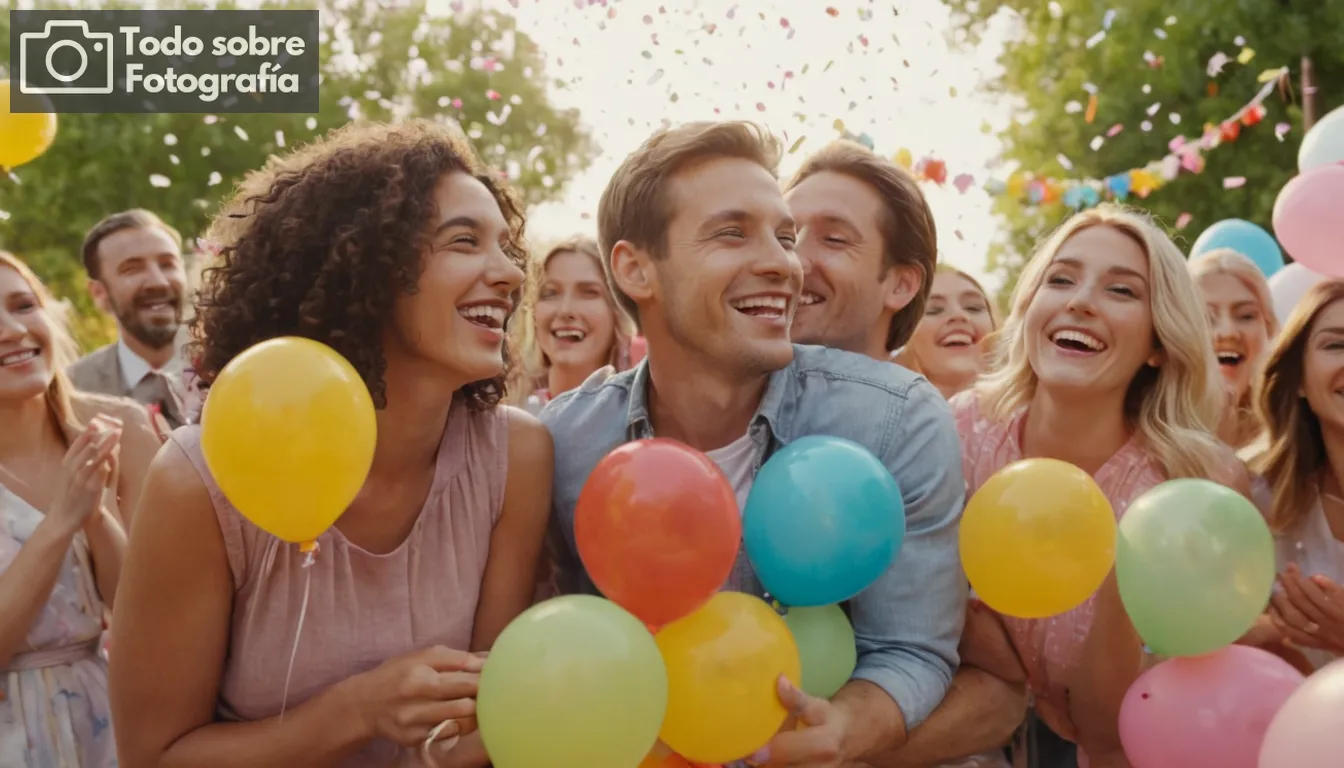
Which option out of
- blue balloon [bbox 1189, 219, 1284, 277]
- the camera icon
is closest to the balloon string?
blue balloon [bbox 1189, 219, 1284, 277]

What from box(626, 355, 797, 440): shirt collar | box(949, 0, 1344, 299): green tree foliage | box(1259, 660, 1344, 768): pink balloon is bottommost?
box(1259, 660, 1344, 768): pink balloon

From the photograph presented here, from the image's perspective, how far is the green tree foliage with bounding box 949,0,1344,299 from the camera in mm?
13867

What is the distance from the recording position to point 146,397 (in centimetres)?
616

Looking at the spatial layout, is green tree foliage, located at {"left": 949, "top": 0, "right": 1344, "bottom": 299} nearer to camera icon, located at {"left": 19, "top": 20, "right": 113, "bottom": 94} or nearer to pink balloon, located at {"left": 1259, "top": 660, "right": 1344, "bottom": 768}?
camera icon, located at {"left": 19, "top": 20, "right": 113, "bottom": 94}

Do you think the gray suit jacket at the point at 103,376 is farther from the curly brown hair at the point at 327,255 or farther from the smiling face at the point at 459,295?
the smiling face at the point at 459,295

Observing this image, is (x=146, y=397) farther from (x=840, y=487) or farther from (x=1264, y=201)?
(x=1264, y=201)

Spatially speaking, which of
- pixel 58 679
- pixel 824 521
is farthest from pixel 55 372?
pixel 824 521

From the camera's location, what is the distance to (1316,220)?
478cm

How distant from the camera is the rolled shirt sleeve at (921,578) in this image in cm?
293

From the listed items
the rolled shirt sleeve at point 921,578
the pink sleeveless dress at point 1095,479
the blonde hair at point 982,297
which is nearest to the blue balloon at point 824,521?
the rolled shirt sleeve at point 921,578

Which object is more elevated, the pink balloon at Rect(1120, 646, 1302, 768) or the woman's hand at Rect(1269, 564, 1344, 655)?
the woman's hand at Rect(1269, 564, 1344, 655)

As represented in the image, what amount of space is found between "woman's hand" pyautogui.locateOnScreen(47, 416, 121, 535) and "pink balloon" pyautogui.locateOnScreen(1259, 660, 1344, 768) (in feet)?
10.3

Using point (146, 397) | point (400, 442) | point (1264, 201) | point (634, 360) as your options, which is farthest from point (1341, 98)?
point (400, 442)

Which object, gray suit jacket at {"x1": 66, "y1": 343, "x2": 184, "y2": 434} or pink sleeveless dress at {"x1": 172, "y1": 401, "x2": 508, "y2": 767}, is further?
gray suit jacket at {"x1": 66, "y1": 343, "x2": 184, "y2": 434}
